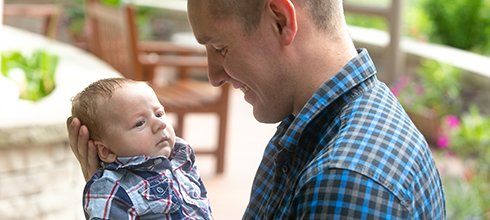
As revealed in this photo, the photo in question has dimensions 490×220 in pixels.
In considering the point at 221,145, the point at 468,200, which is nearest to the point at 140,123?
the point at 468,200

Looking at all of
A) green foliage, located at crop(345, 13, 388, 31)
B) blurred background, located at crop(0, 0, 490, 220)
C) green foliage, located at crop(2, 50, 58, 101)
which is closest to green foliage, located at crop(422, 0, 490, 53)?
blurred background, located at crop(0, 0, 490, 220)

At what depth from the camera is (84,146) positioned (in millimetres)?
1152

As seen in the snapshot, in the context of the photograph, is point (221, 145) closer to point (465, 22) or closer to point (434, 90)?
point (434, 90)

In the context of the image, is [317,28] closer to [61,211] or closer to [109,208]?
[109,208]

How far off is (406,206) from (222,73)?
485 millimetres

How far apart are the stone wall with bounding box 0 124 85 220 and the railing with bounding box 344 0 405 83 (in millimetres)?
3557

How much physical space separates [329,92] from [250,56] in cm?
17

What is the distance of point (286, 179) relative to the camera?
39.6 inches

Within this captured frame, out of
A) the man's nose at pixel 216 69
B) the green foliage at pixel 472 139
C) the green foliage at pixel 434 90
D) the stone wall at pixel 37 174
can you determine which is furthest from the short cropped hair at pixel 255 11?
the green foliage at pixel 434 90

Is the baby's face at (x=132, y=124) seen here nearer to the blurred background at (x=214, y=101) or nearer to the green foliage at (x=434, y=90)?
the blurred background at (x=214, y=101)

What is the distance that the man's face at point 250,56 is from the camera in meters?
0.96

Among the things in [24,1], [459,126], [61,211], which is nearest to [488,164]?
[459,126]

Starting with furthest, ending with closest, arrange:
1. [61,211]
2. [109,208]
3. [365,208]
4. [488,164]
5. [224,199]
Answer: [224,199] < [488,164] < [61,211] < [109,208] < [365,208]

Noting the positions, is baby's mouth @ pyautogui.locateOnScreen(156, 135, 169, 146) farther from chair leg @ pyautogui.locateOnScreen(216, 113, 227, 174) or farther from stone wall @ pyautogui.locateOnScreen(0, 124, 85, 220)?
chair leg @ pyautogui.locateOnScreen(216, 113, 227, 174)
